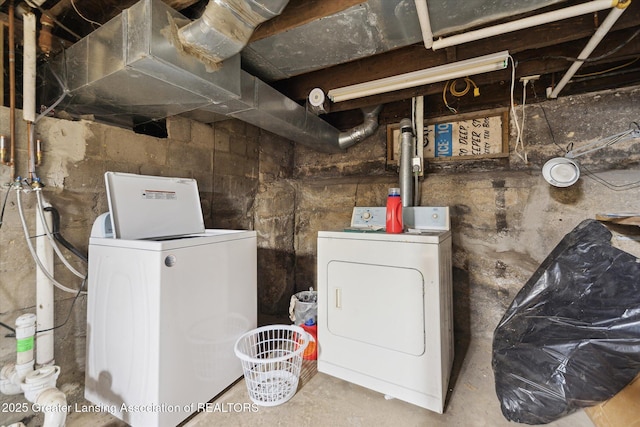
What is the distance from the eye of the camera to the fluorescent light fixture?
148 centimetres

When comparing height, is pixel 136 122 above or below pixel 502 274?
above

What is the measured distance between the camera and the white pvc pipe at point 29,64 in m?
1.23

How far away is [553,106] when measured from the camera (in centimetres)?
202

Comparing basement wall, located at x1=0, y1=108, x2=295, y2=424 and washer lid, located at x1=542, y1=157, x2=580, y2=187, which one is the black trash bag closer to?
washer lid, located at x1=542, y1=157, x2=580, y2=187

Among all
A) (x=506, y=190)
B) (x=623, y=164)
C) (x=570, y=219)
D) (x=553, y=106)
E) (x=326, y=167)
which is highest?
(x=553, y=106)

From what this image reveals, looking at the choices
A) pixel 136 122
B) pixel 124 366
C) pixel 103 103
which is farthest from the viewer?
pixel 136 122

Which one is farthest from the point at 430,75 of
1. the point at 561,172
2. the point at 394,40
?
the point at 561,172

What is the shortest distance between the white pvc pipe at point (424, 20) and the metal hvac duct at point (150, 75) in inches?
20.6

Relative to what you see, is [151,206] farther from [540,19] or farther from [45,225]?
[540,19]

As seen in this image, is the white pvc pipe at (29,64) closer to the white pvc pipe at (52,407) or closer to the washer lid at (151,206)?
the washer lid at (151,206)

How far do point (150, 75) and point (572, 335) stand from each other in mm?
2112

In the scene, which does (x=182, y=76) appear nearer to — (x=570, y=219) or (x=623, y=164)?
(x=570, y=219)

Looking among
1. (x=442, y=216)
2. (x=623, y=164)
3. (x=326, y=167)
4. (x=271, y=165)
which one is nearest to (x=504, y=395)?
(x=442, y=216)

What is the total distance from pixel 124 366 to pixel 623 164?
10.6ft
